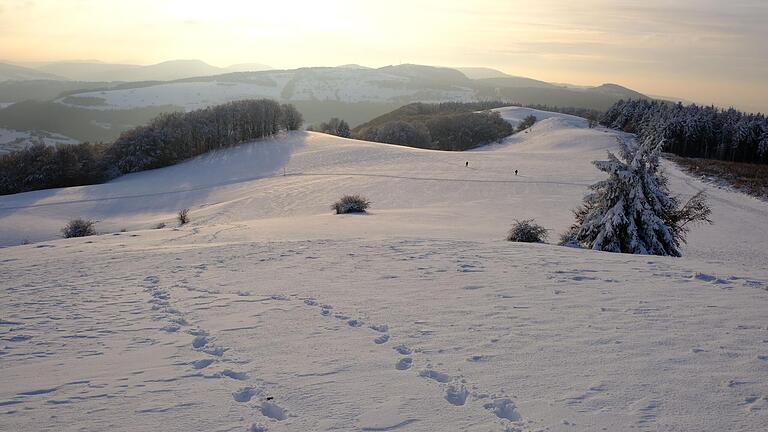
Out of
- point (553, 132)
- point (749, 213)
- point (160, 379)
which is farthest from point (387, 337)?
point (553, 132)

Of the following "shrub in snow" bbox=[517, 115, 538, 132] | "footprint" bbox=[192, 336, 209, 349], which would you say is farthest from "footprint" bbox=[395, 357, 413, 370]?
"shrub in snow" bbox=[517, 115, 538, 132]

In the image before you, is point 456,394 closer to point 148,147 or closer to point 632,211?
point 632,211

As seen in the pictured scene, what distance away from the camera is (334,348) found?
673 cm

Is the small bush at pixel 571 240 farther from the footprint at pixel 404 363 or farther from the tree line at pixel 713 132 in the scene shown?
the tree line at pixel 713 132

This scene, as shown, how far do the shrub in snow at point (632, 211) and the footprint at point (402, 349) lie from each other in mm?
11040

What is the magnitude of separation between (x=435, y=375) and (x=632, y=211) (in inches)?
494

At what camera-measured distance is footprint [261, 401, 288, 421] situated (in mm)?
4930

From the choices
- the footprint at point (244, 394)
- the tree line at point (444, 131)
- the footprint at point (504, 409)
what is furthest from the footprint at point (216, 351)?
the tree line at point (444, 131)

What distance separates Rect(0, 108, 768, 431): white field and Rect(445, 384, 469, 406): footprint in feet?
0.09

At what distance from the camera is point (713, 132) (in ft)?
240

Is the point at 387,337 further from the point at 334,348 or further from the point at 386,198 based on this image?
the point at 386,198

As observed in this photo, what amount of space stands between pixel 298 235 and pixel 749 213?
2969 cm

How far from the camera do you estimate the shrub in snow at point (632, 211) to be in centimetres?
1548

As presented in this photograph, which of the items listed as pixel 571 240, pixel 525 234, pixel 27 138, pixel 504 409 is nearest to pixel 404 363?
pixel 504 409
